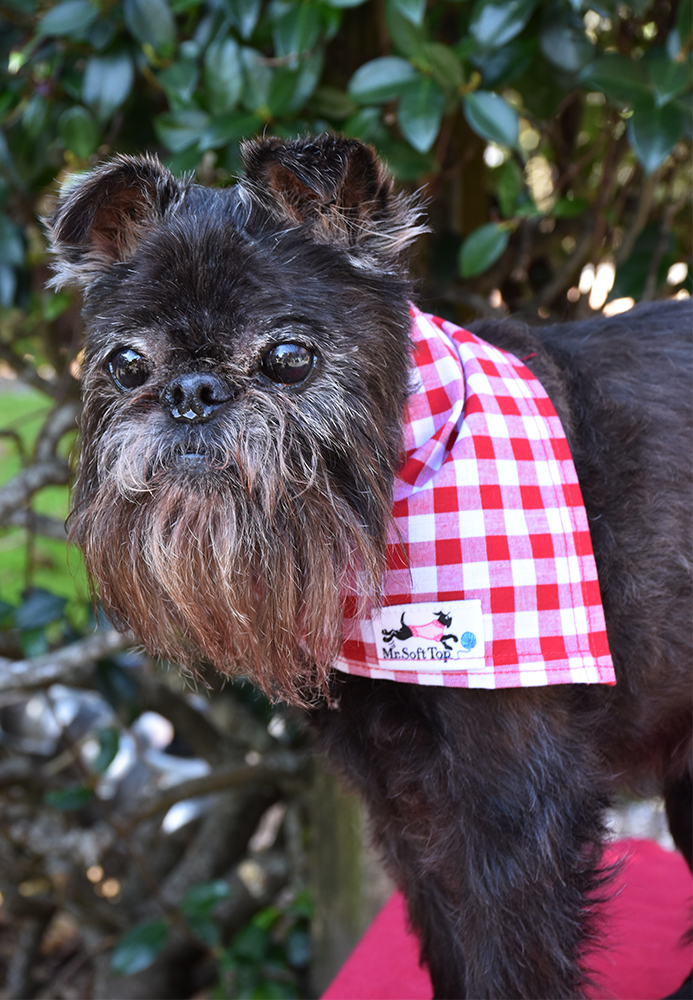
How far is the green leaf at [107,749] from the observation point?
2451 millimetres

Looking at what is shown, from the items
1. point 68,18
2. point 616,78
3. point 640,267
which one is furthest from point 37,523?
point 616,78

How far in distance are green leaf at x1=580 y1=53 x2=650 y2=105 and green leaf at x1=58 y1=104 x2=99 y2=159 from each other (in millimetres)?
1042

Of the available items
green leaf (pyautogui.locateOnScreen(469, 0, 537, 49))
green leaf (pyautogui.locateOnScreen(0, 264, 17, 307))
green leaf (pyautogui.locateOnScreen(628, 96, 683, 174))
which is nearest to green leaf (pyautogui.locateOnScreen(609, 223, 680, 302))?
green leaf (pyautogui.locateOnScreen(628, 96, 683, 174))

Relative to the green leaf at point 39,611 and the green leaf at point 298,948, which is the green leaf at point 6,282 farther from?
the green leaf at point 298,948

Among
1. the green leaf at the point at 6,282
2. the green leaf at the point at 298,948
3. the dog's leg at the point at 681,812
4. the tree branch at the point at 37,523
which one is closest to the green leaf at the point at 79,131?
the green leaf at the point at 6,282

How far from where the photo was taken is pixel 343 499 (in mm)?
1126

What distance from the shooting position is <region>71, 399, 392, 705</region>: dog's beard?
1.07m

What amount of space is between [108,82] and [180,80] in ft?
0.56

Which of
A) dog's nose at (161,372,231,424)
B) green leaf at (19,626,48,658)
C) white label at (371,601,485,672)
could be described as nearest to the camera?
dog's nose at (161,372,231,424)

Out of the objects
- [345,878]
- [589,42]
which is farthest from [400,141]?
[345,878]

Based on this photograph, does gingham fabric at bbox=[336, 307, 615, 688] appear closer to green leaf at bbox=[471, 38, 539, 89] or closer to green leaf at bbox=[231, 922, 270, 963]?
green leaf at bbox=[471, 38, 539, 89]

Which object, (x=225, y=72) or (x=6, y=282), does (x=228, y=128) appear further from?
(x=6, y=282)

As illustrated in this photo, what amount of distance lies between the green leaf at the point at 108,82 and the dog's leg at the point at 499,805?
1371mm

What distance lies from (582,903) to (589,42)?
5.13ft
